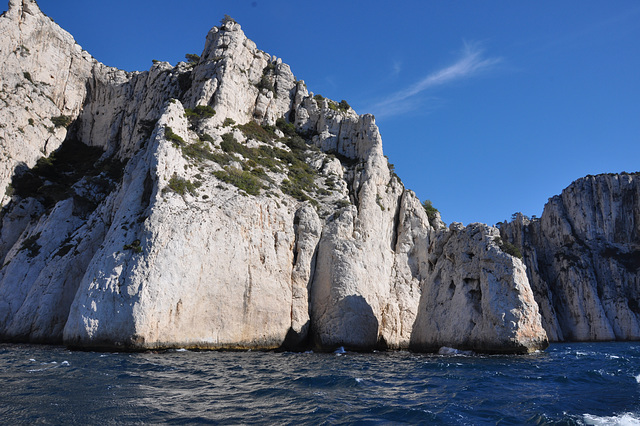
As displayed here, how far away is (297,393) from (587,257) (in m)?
87.4

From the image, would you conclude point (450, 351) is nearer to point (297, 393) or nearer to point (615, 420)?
point (297, 393)

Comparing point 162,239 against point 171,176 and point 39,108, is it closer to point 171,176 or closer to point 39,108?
point 171,176

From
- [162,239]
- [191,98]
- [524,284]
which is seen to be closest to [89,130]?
[191,98]

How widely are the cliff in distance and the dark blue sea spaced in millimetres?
6429

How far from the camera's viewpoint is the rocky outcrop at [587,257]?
7688cm

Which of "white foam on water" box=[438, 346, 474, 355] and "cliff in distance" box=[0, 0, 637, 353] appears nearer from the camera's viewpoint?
"cliff in distance" box=[0, 0, 637, 353]

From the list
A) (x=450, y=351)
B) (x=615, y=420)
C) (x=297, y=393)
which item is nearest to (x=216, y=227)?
(x=450, y=351)

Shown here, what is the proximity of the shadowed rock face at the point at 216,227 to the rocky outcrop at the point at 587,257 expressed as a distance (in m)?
42.7

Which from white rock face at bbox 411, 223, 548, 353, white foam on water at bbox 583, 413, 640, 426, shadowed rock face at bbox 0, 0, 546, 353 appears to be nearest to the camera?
white foam on water at bbox 583, 413, 640, 426

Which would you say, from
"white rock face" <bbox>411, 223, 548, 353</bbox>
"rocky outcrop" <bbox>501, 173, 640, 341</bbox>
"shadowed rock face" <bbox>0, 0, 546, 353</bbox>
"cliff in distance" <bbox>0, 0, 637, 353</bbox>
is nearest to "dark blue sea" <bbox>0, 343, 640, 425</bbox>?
"white rock face" <bbox>411, 223, 548, 353</bbox>

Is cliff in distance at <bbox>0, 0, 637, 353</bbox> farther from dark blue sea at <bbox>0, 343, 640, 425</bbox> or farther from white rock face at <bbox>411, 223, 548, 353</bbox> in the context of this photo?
dark blue sea at <bbox>0, 343, 640, 425</bbox>

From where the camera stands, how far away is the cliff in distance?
28.5 metres

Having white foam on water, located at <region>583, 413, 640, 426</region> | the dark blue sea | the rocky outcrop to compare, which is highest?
the rocky outcrop

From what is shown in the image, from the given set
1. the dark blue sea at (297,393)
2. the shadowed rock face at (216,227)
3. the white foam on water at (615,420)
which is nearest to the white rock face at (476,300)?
the shadowed rock face at (216,227)
